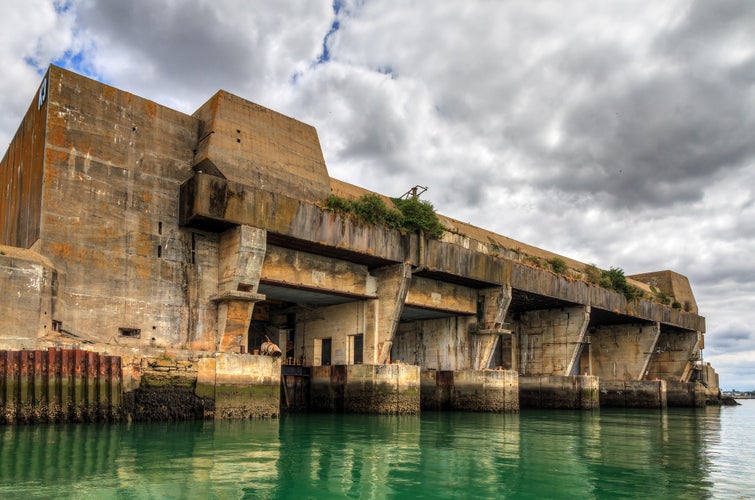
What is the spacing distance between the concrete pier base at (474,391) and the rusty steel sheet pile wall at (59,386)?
775 inches

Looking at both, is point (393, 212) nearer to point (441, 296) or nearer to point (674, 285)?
point (441, 296)

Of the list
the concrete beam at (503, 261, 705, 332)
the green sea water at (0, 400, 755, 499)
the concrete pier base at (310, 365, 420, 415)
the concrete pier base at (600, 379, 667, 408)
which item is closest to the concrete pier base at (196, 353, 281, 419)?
the green sea water at (0, 400, 755, 499)

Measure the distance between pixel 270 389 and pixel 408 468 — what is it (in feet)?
34.9

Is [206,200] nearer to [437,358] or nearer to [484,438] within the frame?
[484,438]

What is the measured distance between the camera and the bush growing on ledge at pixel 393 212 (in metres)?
27.7

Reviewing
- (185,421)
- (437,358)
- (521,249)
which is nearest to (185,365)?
(185,421)

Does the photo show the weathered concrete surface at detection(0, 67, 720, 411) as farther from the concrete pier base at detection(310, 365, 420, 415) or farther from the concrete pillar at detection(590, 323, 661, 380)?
the concrete pillar at detection(590, 323, 661, 380)

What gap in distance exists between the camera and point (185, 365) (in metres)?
21.8

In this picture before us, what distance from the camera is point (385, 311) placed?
30.5 m

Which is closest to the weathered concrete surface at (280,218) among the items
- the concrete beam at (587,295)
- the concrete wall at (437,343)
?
the concrete wall at (437,343)

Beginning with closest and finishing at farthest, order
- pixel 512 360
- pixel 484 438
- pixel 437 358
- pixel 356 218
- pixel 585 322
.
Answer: pixel 484 438, pixel 356 218, pixel 437 358, pixel 585 322, pixel 512 360

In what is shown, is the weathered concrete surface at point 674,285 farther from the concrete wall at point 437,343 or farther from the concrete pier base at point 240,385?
the concrete pier base at point 240,385

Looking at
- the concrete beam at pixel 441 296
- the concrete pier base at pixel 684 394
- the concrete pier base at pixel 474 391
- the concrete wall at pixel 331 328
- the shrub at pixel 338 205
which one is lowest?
the concrete pier base at pixel 684 394

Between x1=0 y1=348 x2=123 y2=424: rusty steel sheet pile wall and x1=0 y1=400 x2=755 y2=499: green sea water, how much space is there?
57 cm
